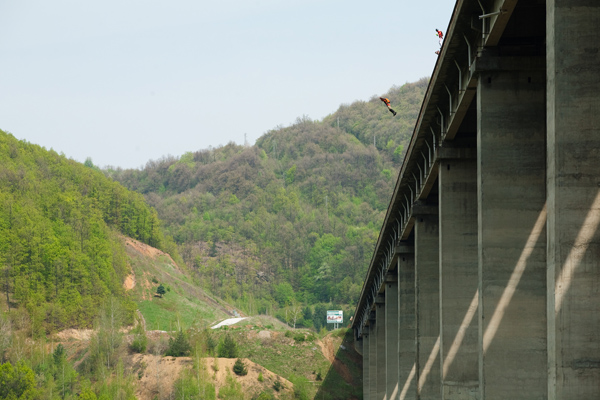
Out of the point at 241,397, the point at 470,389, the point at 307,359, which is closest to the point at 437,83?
the point at 470,389

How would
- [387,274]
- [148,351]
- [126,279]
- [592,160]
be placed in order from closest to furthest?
[592,160] < [387,274] < [148,351] < [126,279]

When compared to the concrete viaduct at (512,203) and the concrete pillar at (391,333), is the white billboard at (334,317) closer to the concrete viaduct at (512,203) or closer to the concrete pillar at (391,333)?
the concrete pillar at (391,333)

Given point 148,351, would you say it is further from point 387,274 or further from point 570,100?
point 570,100

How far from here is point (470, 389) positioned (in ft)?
115

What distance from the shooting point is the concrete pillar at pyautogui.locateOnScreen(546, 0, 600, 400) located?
18984 millimetres

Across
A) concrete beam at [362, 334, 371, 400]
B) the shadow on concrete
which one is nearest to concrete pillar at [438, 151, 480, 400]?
concrete beam at [362, 334, 371, 400]

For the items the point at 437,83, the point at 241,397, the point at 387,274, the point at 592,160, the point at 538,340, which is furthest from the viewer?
the point at 241,397

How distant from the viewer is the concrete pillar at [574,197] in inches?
747

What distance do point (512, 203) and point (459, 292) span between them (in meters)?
9.15

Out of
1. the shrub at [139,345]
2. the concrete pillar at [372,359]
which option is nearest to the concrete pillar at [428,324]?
the concrete pillar at [372,359]

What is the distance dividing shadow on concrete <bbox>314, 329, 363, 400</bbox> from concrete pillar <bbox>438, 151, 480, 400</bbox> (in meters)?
82.8

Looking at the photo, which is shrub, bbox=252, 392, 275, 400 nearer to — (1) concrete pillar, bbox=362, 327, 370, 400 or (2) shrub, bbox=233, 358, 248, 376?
(2) shrub, bbox=233, 358, 248, 376

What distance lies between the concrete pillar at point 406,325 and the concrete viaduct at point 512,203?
8.60m

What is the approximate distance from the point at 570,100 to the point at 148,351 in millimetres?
112939
